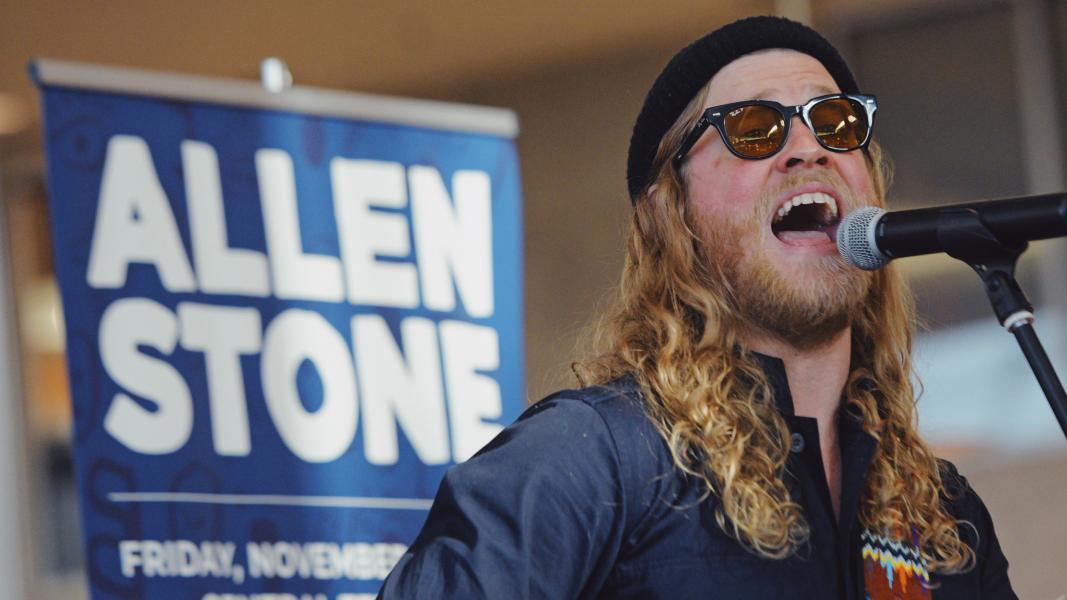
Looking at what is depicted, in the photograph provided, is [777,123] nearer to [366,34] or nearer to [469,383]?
[469,383]

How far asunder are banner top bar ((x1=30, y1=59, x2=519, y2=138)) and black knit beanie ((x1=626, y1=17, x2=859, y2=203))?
109 centimetres

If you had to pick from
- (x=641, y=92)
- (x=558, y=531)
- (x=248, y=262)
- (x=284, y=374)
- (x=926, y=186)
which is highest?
(x=641, y=92)

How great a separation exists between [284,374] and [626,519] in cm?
132

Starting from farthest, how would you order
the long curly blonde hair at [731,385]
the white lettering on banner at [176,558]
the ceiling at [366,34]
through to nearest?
the ceiling at [366,34], the white lettering on banner at [176,558], the long curly blonde hair at [731,385]

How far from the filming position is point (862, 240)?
1.63m

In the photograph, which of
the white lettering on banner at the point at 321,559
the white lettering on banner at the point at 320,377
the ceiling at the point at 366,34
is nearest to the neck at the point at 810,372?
the white lettering on banner at the point at 321,559

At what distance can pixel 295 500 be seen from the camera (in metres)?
2.85

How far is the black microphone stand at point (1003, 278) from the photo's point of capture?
1.37m

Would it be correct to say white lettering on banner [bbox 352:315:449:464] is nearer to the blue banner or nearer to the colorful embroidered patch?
the blue banner

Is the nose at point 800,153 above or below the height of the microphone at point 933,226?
above

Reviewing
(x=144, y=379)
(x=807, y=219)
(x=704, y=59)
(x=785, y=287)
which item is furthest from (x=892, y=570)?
(x=144, y=379)

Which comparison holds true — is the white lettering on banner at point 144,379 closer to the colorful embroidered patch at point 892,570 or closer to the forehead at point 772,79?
the forehead at point 772,79

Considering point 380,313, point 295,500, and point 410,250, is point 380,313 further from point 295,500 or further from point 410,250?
point 295,500

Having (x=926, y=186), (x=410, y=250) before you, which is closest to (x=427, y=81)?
(x=926, y=186)
